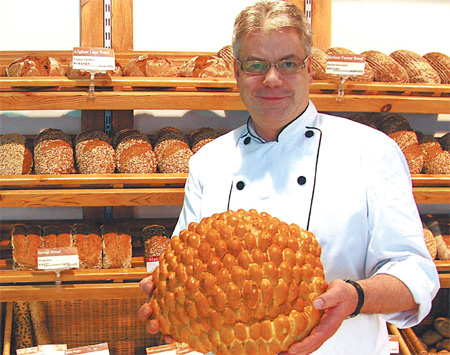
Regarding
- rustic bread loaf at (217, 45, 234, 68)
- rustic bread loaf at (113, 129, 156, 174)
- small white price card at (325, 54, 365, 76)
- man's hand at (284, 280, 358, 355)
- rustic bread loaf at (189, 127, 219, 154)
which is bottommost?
man's hand at (284, 280, 358, 355)

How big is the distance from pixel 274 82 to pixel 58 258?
1.33m

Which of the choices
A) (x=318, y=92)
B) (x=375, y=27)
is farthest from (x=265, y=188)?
(x=375, y=27)

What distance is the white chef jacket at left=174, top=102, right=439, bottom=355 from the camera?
1.29m

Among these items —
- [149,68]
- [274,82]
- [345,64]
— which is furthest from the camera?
[149,68]

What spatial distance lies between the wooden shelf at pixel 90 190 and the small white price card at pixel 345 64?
0.85m

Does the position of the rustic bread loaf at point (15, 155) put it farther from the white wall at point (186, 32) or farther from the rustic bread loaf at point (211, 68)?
the rustic bread loaf at point (211, 68)

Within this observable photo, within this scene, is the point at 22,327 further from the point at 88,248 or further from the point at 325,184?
the point at 325,184

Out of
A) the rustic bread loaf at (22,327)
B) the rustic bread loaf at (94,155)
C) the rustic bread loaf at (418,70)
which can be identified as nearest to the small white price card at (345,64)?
the rustic bread loaf at (418,70)

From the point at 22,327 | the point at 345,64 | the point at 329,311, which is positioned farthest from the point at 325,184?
the point at 22,327

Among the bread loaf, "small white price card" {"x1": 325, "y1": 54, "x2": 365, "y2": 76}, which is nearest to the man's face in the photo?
the bread loaf

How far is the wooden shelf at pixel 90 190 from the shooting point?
2.07m

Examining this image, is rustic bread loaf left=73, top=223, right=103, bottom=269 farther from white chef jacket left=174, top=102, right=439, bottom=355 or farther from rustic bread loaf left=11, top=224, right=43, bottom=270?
white chef jacket left=174, top=102, right=439, bottom=355

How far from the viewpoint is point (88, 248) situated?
224cm

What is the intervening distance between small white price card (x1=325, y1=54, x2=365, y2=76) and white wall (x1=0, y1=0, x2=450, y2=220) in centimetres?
68
